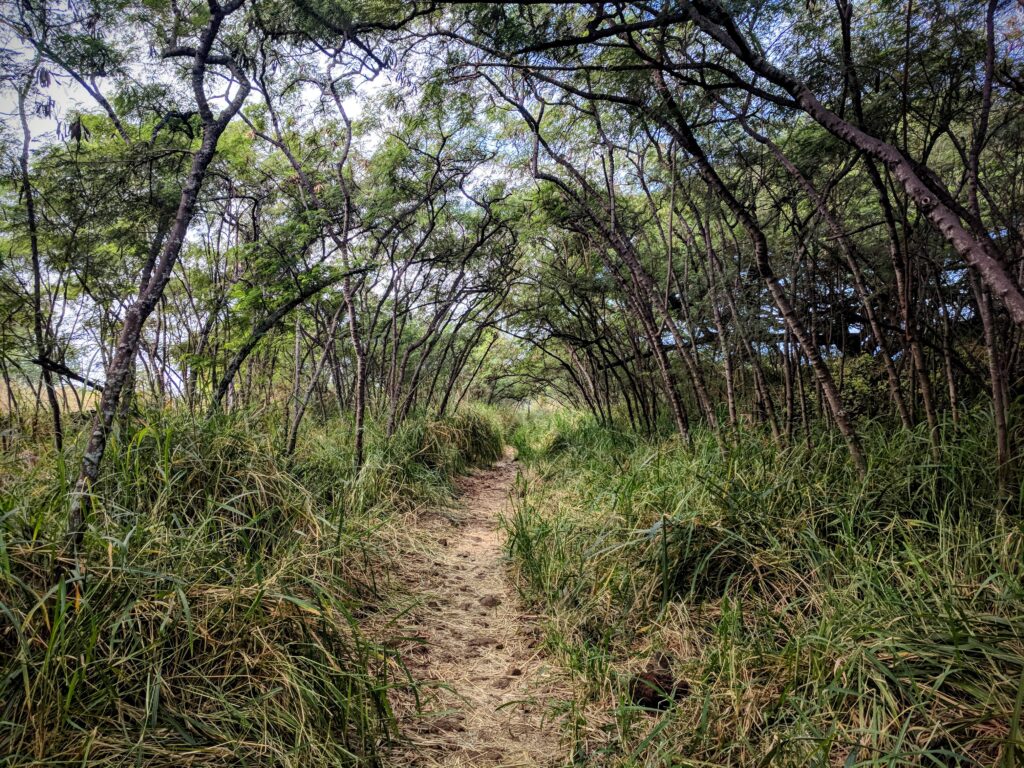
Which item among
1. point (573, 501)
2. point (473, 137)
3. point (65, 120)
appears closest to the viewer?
point (65, 120)

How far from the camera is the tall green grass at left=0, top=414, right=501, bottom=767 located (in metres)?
1.39

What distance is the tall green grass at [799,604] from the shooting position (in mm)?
1445

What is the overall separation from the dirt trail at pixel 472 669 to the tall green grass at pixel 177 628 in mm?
198

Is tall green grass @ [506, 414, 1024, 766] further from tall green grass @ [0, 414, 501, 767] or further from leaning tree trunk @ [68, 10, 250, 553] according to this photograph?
leaning tree trunk @ [68, 10, 250, 553]

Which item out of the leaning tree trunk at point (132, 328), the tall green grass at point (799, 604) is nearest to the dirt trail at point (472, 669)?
the tall green grass at point (799, 604)

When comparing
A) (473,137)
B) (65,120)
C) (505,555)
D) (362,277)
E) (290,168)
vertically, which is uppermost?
(473,137)

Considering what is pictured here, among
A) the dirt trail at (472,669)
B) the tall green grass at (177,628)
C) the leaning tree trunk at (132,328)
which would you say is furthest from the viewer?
the leaning tree trunk at (132,328)

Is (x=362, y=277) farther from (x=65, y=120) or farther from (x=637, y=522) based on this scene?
(x=637, y=522)

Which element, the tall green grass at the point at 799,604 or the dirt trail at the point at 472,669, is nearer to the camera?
the tall green grass at the point at 799,604

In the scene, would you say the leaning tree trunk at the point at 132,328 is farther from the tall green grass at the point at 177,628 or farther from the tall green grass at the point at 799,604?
the tall green grass at the point at 799,604

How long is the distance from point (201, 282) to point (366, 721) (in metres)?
6.33

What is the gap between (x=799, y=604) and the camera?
215cm

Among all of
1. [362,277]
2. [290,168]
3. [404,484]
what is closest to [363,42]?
A: [290,168]

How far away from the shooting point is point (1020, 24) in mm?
2871
